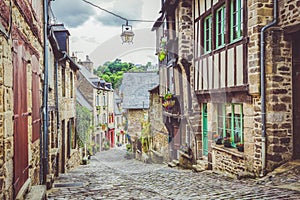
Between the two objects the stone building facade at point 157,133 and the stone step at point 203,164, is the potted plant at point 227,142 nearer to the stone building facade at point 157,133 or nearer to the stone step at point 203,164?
the stone step at point 203,164

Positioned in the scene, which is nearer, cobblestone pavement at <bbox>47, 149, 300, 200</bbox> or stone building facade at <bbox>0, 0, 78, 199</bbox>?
stone building facade at <bbox>0, 0, 78, 199</bbox>

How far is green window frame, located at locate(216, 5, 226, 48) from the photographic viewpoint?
30.6 feet

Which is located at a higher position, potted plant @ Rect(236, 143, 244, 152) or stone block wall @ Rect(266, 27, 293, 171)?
stone block wall @ Rect(266, 27, 293, 171)

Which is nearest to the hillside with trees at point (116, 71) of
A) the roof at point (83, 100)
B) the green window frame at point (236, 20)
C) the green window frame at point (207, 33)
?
the roof at point (83, 100)

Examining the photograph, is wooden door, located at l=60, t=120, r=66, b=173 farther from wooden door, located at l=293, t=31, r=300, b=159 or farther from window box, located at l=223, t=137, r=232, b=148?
wooden door, located at l=293, t=31, r=300, b=159

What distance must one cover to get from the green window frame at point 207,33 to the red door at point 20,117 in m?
6.18

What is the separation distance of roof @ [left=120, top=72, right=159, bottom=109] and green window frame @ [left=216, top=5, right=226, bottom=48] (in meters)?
17.8

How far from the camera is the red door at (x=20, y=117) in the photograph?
14.5ft

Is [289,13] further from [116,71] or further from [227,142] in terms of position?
[116,71]

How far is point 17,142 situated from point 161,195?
3.12 metres

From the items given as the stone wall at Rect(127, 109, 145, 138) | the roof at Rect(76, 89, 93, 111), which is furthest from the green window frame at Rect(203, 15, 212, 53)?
the roof at Rect(76, 89, 93, 111)

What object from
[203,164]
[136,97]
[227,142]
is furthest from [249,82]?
[136,97]

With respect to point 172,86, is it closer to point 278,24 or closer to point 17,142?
point 278,24

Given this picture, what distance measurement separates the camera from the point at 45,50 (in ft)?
27.6
